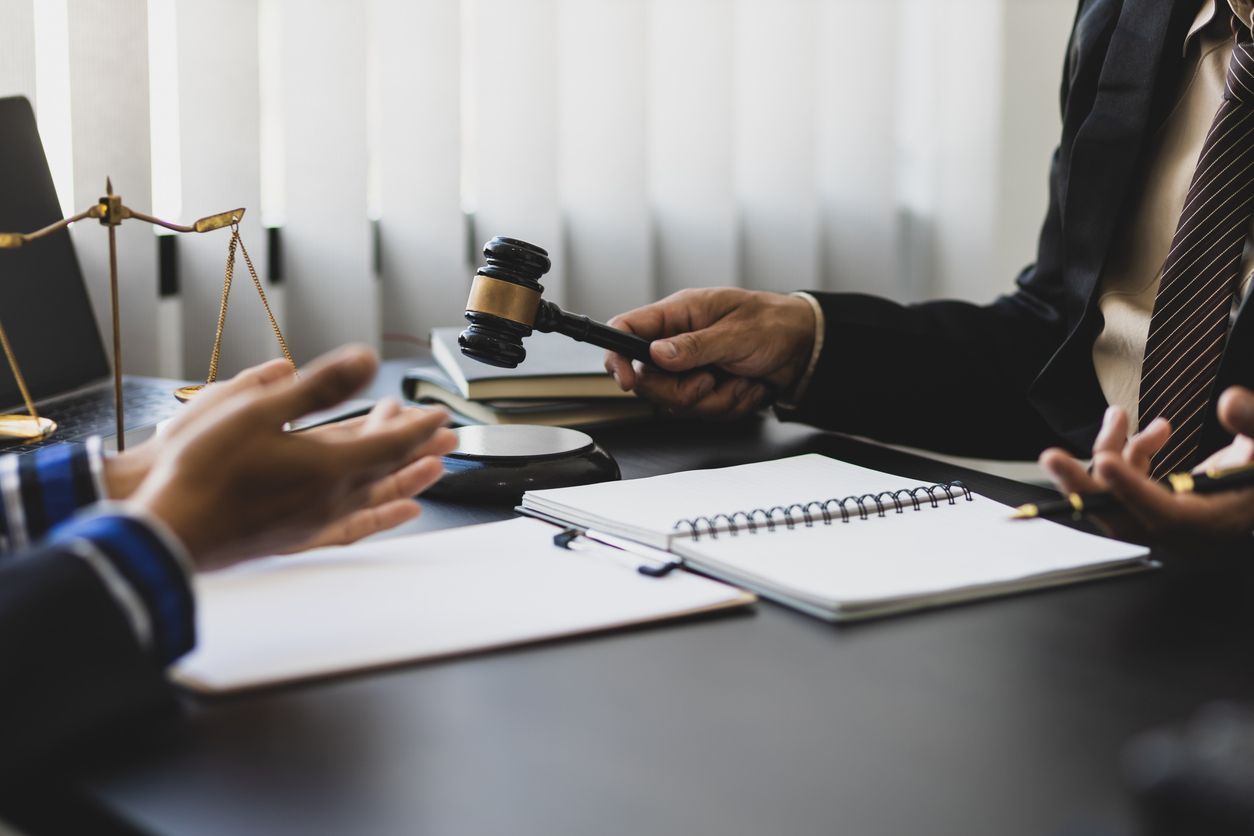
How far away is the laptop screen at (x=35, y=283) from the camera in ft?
3.73

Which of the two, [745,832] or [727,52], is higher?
[727,52]

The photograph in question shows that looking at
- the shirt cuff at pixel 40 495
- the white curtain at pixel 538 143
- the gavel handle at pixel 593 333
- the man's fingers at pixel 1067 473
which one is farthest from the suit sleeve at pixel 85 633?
the white curtain at pixel 538 143

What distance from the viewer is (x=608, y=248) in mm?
1984

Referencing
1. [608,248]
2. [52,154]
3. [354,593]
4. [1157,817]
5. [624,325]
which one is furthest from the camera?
[608,248]

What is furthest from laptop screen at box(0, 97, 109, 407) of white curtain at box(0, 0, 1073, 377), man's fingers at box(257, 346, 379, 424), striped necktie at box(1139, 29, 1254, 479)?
striped necktie at box(1139, 29, 1254, 479)

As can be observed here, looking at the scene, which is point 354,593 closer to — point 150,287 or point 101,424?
point 101,424

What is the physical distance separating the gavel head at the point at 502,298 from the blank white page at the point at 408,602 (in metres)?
0.27

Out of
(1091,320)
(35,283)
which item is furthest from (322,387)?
(1091,320)

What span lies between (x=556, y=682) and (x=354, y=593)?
143mm

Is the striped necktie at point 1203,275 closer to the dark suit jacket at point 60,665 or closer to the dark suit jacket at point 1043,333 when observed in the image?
the dark suit jacket at point 1043,333

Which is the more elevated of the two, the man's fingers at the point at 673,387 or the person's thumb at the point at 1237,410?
the person's thumb at the point at 1237,410

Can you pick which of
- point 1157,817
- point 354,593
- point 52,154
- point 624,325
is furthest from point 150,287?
point 1157,817

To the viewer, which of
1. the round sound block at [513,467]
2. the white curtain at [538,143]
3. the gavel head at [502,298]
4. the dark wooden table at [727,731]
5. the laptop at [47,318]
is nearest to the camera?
the dark wooden table at [727,731]

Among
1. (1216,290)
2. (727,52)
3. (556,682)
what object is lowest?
(556,682)
